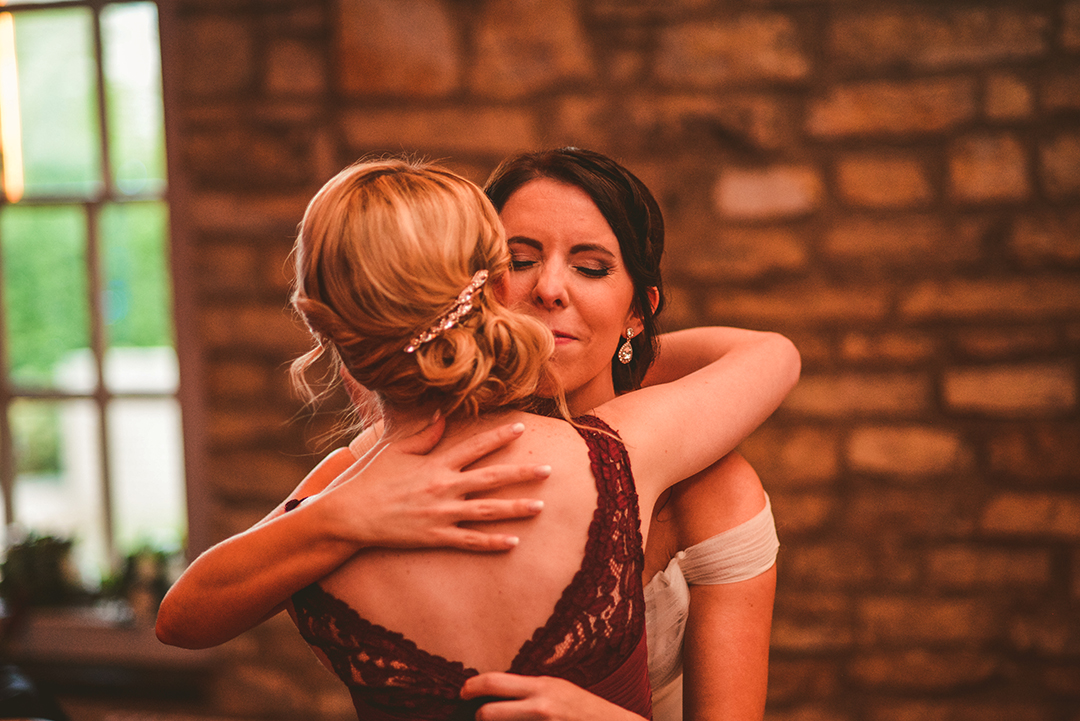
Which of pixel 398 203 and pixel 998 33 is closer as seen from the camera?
pixel 398 203

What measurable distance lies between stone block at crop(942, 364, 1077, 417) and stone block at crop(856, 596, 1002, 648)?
1.84ft

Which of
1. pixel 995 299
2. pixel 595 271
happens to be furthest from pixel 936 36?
pixel 595 271

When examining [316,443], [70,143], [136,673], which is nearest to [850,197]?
[316,443]

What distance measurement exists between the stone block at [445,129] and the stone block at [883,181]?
3.00ft

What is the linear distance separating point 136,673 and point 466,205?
2.53m

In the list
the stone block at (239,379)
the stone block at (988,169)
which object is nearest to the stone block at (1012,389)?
the stone block at (988,169)

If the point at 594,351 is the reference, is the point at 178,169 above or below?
above

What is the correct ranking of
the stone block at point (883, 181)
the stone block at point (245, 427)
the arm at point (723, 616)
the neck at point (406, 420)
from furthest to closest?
the stone block at point (245, 427) → the stone block at point (883, 181) → the arm at point (723, 616) → the neck at point (406, 420)

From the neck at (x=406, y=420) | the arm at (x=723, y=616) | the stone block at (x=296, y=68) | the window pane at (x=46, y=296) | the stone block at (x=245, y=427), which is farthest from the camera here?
the window pane at (x=46, y=296)

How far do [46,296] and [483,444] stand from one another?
2534 mm

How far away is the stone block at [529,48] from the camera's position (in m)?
2.22

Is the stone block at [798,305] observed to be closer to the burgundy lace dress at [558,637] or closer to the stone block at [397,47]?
the stone block at [397,47]

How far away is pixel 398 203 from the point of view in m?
0.84

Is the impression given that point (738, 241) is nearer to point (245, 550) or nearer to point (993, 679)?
point (993, 679)
